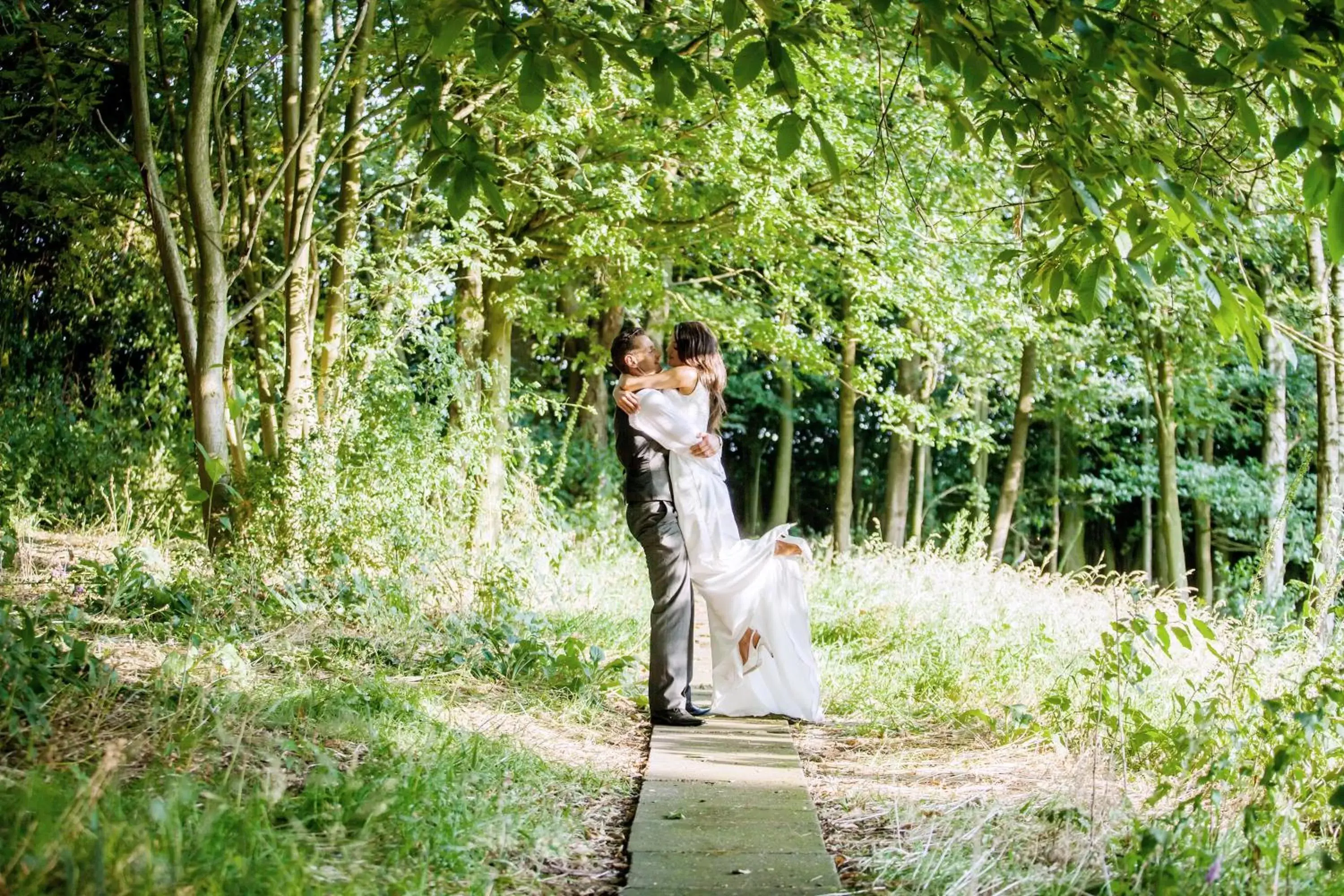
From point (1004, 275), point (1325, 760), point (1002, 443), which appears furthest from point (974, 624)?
point (1002, 443)

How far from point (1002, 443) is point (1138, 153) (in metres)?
22.3

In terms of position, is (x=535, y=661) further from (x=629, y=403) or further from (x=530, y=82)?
(x=530, y=82)

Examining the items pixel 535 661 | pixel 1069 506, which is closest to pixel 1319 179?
pixel 535 661

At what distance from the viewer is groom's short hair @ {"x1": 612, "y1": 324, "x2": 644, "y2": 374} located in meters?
6.04

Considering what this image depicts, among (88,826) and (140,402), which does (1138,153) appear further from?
(140,402)

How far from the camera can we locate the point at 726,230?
36.3 ft

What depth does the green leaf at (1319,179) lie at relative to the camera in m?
2.88

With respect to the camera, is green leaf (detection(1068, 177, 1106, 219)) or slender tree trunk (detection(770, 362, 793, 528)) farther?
slender tree trunk (detection(770, 362, 793, 528))

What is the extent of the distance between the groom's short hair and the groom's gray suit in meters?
0.27

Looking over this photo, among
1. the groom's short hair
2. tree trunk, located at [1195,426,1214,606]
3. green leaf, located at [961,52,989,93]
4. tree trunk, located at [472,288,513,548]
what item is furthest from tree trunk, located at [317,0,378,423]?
tree trunk, located at [1195,426,1214,606]

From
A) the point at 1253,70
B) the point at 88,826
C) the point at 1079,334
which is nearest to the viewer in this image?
the point at 88,826

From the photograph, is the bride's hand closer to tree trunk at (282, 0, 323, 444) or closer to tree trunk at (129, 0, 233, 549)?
tree trunk at (282, 0, 323, 444)

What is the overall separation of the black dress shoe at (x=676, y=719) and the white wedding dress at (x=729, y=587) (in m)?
0.33

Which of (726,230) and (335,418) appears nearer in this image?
(335,418)
